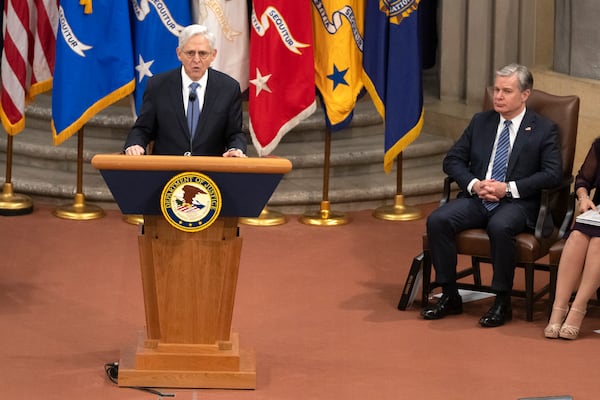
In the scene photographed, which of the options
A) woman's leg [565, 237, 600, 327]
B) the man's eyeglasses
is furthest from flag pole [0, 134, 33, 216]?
woman's leg [565, 237, 600, 327]

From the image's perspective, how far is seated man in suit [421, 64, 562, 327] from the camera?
7152mm

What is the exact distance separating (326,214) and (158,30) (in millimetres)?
1760

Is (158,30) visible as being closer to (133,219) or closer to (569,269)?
(133,219)

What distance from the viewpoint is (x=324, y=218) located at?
372 inches

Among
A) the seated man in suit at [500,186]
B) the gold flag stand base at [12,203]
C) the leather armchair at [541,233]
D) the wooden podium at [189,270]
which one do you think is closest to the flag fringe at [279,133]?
the gold flag stand base at [12,203]

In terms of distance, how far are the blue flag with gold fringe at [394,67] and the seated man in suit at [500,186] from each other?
186 centimetres


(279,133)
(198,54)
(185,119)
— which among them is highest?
(198,54)

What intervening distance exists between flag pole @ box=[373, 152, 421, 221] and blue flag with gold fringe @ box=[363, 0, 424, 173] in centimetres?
16

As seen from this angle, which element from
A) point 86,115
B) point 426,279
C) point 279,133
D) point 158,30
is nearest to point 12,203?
point 86,115

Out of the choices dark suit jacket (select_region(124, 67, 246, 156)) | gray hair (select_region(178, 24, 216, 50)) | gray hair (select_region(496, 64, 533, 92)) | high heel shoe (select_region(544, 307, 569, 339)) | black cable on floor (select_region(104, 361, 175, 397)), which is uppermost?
gray hair (select_region(178, 24, 216, 50))

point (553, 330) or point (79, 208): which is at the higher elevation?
point (79, 208)

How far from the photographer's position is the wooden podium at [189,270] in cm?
570

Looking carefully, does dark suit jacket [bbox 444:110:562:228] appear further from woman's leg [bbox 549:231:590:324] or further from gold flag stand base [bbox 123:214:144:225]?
gold flag stand base [bbox 123:214:144:225]

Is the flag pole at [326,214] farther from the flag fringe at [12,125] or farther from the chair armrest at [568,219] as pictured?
the chair armrest at [568,219]
